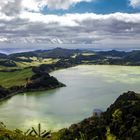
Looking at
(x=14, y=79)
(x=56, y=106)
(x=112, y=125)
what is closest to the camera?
(x=112, y=125)

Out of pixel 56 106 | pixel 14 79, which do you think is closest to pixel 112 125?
pixel 56 106

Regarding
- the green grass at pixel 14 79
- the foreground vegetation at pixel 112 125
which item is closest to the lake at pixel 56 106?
the foreground vegetation at pixel 112 125

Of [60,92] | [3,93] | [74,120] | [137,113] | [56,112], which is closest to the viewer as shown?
[137,113]

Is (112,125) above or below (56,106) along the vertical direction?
above

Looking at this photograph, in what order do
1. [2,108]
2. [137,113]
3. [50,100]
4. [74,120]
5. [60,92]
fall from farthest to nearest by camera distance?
[60,92]
[50,100]
[2,108]
[74,120]
[137,113]

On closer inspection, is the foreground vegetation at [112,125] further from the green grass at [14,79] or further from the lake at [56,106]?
the green grass at [14,79]

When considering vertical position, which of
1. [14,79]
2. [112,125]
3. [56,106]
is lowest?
[56,106]

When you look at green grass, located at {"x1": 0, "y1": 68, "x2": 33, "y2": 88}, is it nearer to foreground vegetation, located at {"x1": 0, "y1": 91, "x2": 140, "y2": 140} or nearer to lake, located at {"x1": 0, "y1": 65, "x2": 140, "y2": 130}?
lake, located at {"x1": 0, "y1": 65, "x2": 140, "y2": 130}

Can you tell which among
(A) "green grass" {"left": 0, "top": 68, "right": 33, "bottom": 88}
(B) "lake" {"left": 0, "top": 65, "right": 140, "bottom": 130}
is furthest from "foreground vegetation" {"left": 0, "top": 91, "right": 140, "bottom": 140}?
(A) "green grass" {"left": 0, "top": 68, "right": 33, "bottom": 88}

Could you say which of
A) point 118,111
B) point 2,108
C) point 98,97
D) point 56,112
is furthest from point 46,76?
point 118,111

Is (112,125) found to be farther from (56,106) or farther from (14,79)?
(14,79)

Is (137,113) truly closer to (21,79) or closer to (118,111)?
(118,111)
